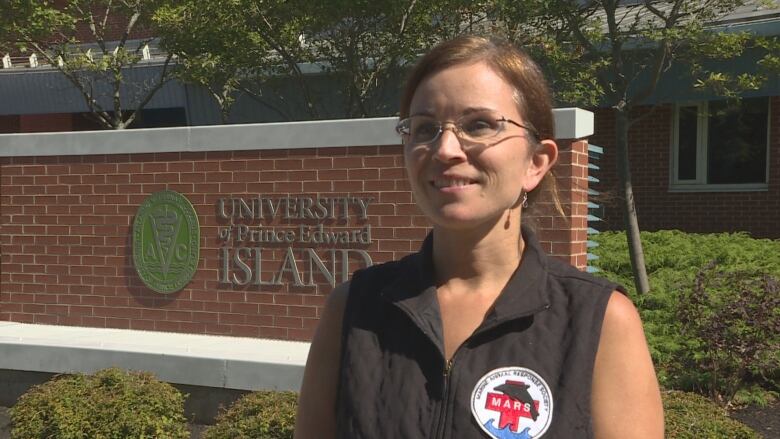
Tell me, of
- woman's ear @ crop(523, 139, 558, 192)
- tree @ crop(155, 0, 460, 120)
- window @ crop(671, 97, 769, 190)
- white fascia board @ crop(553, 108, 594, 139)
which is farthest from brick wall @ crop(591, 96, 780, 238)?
woman's ear @ crop(523, 139, 558, 192)

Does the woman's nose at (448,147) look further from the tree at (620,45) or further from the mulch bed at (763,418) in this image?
the tree at (620,45)

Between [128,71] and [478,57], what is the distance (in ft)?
57.7

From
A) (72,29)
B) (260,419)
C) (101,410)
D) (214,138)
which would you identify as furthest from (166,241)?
(72,29)

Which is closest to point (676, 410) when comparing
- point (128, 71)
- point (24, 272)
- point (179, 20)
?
point (24, 272)

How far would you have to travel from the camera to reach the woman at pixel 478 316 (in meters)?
1.64

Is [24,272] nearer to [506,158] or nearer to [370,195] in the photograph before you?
[370,195]

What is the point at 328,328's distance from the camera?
1868mm

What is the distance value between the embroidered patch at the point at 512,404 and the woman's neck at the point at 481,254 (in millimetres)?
229

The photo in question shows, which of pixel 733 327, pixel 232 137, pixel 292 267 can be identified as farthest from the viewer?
pixel 232 137

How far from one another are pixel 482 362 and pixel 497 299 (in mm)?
139

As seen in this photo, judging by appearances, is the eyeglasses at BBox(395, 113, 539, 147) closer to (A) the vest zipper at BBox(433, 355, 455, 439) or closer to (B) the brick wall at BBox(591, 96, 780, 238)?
(A) the vest zipper at BBox(433, 355, 455, 439)

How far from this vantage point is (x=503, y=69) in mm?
1773

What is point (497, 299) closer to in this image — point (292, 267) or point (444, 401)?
point (444, 401)

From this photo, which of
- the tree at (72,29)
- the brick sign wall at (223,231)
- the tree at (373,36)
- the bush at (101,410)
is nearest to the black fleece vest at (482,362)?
the bush at (101,410)
